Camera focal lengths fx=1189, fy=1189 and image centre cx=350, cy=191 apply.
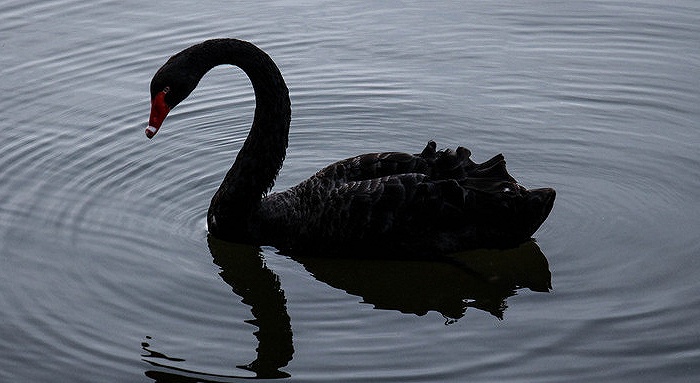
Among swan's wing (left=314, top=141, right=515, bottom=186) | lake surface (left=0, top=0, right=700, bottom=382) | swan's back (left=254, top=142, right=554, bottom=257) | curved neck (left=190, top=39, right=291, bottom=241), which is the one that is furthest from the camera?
curved neck (left=190, top=39, right=291, bottom=241)

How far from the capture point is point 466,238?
6484 mm

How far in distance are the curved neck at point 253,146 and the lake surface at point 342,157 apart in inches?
7.2

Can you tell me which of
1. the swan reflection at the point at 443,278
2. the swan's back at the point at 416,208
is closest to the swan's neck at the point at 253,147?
the swan's back at the point at 416,208

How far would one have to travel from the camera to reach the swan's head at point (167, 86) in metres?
6.46

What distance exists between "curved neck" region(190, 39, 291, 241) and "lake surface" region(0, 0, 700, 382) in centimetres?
18

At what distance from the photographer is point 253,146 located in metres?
6.91

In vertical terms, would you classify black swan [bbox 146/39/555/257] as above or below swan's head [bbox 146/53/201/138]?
below

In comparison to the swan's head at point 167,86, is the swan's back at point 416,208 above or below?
below

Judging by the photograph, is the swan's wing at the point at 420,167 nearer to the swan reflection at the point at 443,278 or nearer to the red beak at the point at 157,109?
the swan reflection at the point at 443,278

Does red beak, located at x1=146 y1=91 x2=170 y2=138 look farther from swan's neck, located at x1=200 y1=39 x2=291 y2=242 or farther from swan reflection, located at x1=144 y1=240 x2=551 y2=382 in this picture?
swan reflection, located at x1=144 y1=240 x2=551 y2=382

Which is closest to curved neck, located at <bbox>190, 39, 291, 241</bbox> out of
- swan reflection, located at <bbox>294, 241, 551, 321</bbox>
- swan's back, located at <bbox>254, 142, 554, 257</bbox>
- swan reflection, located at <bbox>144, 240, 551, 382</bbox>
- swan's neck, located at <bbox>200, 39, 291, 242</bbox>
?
swan's neck, located at <bbox>200, 39, 291, 242</bbox>

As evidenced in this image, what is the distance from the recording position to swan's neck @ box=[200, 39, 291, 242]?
676 centimetres

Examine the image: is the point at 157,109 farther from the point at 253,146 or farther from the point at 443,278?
the point at 443,278

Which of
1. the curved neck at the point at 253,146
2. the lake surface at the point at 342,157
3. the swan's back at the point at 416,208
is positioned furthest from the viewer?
the curved neck at the point at 253,146
